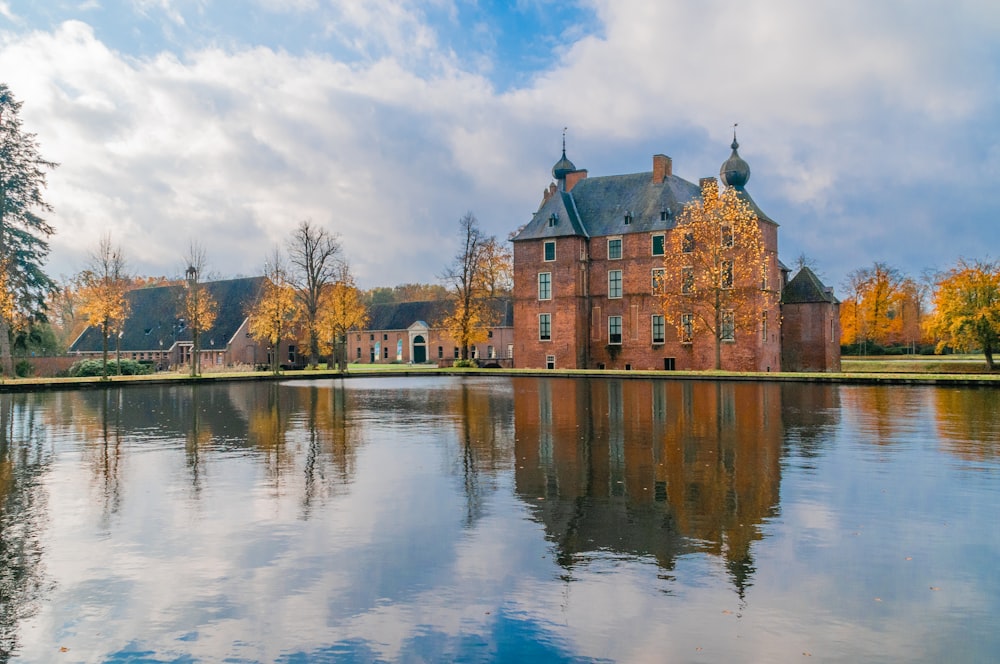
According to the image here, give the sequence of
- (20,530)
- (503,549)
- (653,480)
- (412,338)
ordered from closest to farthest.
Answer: (503,549)
(20,530)
(653,480)
(412,338)

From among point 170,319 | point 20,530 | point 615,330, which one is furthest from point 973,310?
point 170,319

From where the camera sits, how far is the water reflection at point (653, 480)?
7750 millimetres

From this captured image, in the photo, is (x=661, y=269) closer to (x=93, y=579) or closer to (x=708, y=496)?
(x=708, y=496)

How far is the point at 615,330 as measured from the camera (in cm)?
5756

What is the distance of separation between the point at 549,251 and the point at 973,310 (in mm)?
30469

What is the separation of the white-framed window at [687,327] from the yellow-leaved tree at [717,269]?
108 millimetres

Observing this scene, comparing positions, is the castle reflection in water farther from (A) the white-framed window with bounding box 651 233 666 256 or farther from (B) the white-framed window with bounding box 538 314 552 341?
(B) the white-framed window with bounding box 538 314 552 341

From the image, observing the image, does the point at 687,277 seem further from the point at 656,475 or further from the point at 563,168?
the point at 656,475

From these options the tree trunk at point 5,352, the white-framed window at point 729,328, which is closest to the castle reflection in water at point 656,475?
the white-framed window at point 729,328

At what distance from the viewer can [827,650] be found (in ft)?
16.9

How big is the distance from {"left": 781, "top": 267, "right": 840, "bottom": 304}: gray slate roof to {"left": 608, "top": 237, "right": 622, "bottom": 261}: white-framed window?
40.0ft

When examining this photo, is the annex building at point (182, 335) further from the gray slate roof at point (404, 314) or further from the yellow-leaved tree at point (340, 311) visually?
the gray slate roof at point (404, 314)

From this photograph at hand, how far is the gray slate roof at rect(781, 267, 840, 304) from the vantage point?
Answer: 180ft

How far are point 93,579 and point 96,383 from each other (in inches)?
1397
